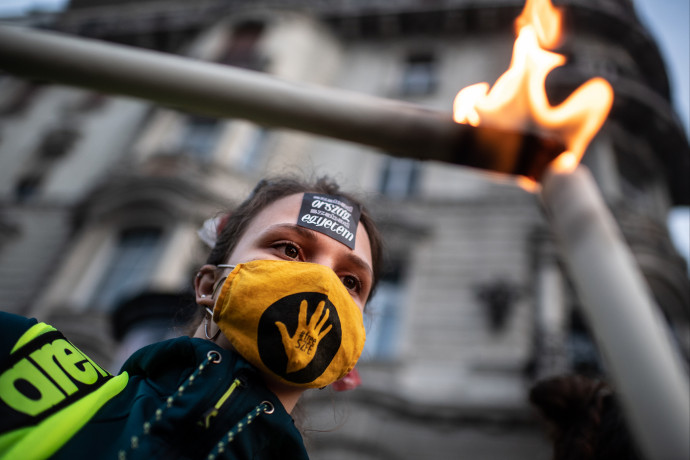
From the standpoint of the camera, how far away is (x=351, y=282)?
2.01 m

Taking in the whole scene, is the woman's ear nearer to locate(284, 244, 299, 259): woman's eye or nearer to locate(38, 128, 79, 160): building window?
locate(284, 244, 299, 259): woman's eye

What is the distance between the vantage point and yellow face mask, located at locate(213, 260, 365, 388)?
5.00ft

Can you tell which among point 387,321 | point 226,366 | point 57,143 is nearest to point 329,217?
point 226,366

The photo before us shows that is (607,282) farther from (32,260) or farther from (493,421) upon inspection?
(32,260)

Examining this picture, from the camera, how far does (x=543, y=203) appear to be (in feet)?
4.79

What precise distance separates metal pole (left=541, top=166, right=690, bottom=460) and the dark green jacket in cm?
89

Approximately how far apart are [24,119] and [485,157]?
1969 cm

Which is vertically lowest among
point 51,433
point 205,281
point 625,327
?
point 205,281

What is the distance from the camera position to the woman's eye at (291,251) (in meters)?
1.90

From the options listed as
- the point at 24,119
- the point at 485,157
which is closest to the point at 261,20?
the point at 24,119

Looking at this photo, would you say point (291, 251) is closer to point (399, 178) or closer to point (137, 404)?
point (137, 404)

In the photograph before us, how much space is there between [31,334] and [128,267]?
1059cm

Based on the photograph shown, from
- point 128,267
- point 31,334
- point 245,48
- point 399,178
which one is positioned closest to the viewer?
point 31,334

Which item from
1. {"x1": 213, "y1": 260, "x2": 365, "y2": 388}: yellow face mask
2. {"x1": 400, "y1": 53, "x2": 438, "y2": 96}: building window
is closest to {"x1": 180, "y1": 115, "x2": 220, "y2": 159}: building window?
{"x1": 400, "y1": 53, "x2": 438, "y2": 96}: building window
